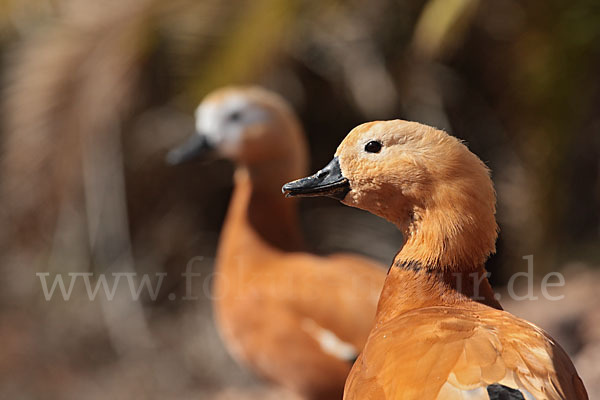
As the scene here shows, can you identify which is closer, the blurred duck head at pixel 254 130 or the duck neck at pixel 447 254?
Answer: the duck neck at pixel 447 254

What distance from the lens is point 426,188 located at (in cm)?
218

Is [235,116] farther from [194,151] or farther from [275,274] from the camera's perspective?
[275,274]

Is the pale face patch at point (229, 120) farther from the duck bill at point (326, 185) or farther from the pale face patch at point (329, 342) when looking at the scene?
the duck bill at point (326, 185)

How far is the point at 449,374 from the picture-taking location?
181 centimetres

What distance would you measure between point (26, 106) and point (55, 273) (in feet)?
5.11

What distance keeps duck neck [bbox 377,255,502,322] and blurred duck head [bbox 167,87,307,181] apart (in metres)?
2.06

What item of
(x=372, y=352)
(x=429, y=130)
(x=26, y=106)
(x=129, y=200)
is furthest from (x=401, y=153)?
(x=129, y=200)

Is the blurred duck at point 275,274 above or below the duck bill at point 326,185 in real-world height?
below

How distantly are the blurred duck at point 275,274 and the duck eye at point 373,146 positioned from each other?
141cm

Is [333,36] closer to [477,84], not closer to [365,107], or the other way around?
[365,107]

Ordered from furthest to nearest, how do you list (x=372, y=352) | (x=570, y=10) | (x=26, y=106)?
(x=26, y=106) → (x=570, y=10) → (x=372, y=352)

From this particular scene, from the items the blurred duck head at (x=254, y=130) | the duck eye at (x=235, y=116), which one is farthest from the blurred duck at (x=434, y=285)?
the duck eye at (x=235, y=116)

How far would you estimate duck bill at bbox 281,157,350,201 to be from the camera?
2.34m

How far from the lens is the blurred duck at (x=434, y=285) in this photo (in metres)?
1.83
